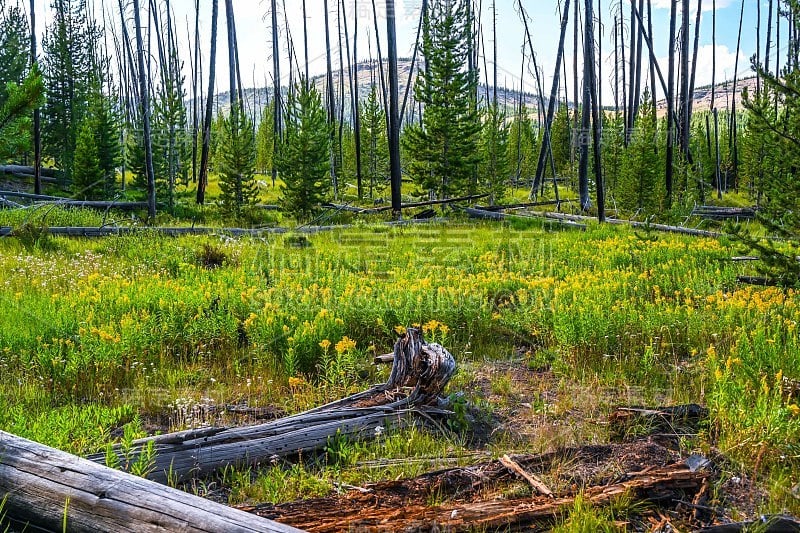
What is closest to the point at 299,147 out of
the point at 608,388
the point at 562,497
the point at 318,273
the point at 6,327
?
the point at 318,273

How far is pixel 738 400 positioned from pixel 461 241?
9473mm

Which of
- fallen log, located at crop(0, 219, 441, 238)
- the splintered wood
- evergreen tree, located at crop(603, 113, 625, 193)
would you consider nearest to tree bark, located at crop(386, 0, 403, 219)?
fallen log, located at crop(0, 219, 441, 238)

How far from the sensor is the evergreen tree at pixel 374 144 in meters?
35.2

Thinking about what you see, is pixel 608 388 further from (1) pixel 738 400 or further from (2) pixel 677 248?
(2) pixel 677 248

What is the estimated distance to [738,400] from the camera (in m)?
3.67

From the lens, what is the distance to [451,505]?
271cm

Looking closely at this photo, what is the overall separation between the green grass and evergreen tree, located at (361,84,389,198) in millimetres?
24820

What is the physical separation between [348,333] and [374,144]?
3195 centimetres

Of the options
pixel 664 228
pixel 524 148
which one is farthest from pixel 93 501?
pixel 524 148

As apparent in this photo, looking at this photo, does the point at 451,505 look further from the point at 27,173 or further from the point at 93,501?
the point at 27,173

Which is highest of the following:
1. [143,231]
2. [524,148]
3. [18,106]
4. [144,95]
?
[524,148]

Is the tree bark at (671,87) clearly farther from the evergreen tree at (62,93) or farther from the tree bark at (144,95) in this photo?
the evergreen tree at (62,93)

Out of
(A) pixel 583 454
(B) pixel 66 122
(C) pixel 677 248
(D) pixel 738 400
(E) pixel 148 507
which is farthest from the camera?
(B) pixel 66 122

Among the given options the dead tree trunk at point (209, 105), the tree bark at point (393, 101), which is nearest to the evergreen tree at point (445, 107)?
the tree bark at point (393, 101)
